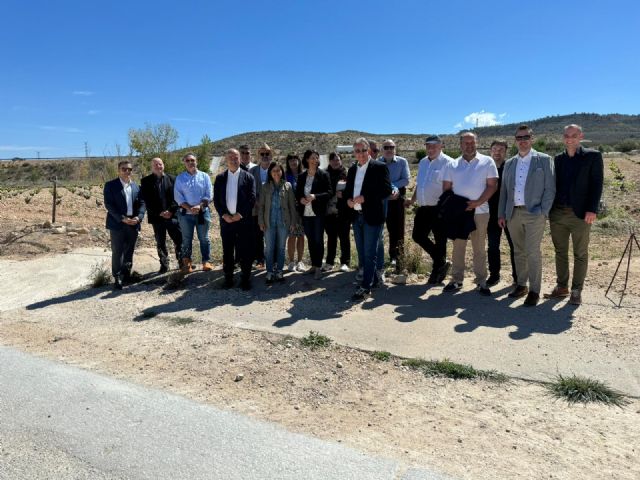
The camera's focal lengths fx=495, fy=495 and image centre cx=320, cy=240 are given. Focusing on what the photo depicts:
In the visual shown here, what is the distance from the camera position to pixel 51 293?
313 inches

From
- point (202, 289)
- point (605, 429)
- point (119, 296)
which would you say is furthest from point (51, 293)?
point (605, 429)

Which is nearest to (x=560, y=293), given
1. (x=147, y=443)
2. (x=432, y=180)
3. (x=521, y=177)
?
(x=521, y=177)

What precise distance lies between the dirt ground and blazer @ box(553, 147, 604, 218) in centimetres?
125

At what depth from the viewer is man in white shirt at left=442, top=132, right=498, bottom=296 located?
248 inches

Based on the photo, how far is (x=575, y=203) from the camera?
18.7 feet

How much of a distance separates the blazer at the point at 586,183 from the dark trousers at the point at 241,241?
432 centimetres

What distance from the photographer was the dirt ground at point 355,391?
311 cm

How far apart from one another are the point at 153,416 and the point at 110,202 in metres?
4.87

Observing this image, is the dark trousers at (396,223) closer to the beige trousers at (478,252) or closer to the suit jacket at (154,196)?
the beige trousers at (478,252)

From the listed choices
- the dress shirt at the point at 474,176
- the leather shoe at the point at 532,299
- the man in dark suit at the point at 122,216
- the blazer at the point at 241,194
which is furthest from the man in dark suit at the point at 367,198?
the man in dark suit at the point at 122,216

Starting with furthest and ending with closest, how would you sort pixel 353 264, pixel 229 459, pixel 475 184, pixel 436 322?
pixel 353 264 → pixel 475 184 → pixel 436 322 → pixel 229 459

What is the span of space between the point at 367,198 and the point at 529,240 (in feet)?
6.68

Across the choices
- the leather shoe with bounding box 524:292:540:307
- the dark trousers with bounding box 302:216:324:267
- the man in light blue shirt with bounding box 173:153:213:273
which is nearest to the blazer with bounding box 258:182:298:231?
the dark trousers with bounding box 302:216:324:267

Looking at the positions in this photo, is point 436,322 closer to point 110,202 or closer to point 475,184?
point 475,184
